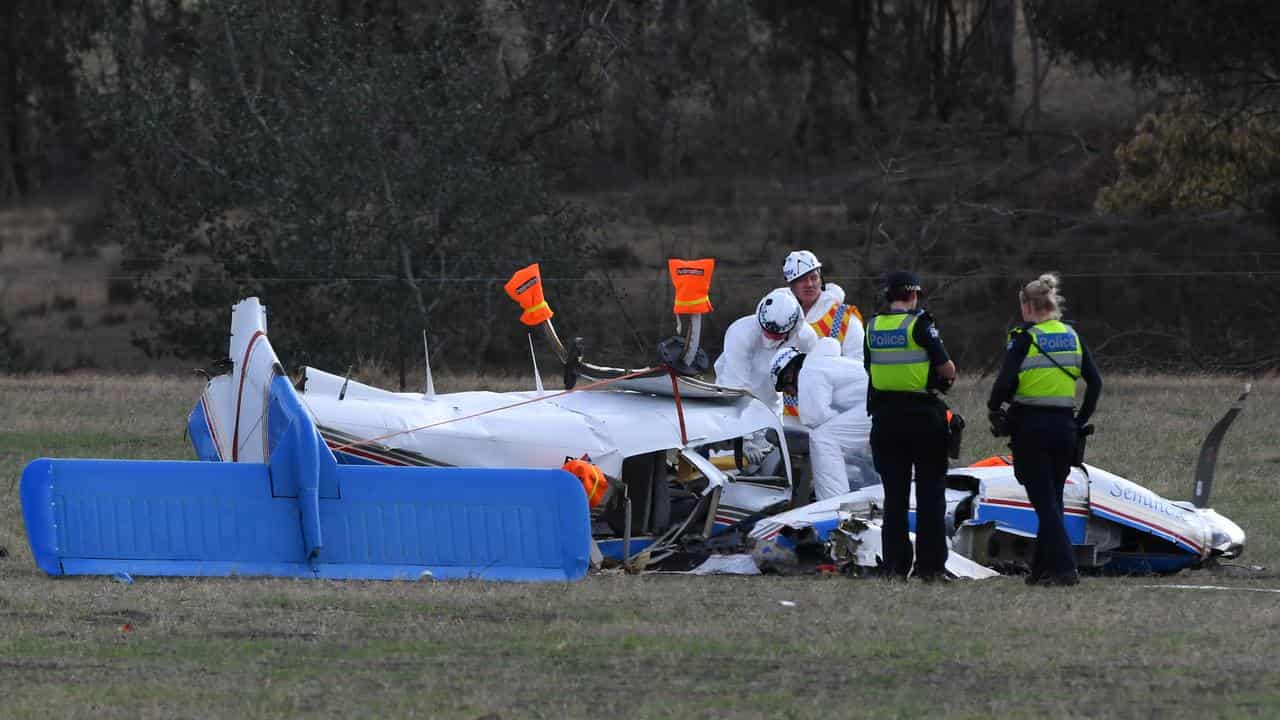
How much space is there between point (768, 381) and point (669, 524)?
1.26m

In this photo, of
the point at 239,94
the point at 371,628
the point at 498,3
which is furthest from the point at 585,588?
the point at 498,3

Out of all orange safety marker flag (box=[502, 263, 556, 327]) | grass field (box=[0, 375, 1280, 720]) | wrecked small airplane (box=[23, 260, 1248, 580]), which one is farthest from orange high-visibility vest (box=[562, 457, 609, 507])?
orange safety marker flag (box=[502, 263, 556, 327])

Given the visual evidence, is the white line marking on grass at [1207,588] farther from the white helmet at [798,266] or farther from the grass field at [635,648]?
the white helmet at [798,266]

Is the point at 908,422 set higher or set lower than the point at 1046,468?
higher

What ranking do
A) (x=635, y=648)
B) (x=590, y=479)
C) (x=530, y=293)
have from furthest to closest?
1. (x=530, y=293)
2. (x=590, y=479)
3. (x=635, y=648)

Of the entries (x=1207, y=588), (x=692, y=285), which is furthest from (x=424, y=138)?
(x=1207, y=588)

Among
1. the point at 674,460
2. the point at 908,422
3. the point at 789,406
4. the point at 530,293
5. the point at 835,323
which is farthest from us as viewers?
the point at 835,323

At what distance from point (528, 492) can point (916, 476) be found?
1990 millimetres

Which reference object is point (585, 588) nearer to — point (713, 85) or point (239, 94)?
point (239, 94)

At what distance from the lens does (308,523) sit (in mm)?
8930

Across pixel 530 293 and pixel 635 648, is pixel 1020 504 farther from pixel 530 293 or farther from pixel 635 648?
pixel 635 648

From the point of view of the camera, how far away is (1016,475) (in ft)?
29.8

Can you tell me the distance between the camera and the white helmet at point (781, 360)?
10672mm

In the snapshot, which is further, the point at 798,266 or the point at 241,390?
the point at 798,266
